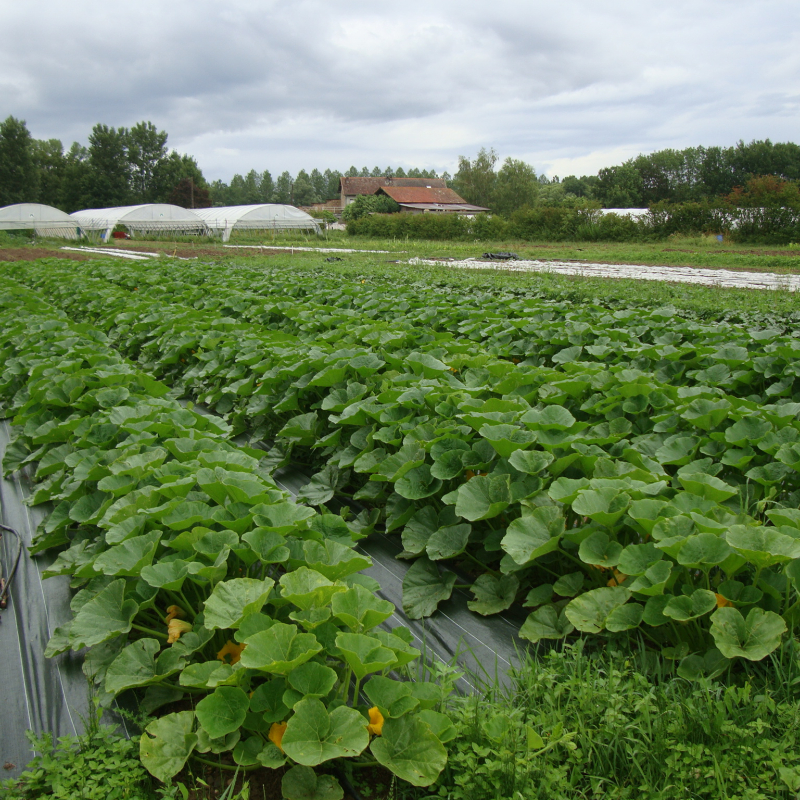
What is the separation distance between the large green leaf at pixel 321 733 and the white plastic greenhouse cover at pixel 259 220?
37.3m

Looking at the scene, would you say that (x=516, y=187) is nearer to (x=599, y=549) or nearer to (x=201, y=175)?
(x=201, y=175)

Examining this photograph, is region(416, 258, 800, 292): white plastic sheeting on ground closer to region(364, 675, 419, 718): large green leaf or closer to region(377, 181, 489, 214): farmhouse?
region(364, 675, 419, 718): large green leaf

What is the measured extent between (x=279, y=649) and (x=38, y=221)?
152 ft

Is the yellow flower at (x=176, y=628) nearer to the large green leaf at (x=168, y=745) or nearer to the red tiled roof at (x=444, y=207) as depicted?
the large green leaf at (x=168, y=745)

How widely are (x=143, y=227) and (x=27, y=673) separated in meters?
41.4

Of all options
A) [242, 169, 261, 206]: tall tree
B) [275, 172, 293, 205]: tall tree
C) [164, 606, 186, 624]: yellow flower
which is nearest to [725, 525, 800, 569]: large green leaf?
[164, 606, 186, 624]: yellow flower

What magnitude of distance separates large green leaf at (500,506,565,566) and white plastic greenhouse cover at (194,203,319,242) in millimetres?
36722

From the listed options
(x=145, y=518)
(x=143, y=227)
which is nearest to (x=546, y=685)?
(x=145, y=518)

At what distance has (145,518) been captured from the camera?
226 centimetres

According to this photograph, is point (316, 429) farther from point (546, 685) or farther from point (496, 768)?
point (496, 768)

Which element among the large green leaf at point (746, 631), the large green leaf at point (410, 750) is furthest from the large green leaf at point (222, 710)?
the large green leaf at point (746, 631)

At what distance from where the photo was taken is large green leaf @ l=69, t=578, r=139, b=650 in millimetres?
1914

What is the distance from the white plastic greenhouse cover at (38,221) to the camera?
39.4 m

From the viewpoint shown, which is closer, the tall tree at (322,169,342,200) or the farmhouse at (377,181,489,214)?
the farmhouse at (377,181,489,214)
